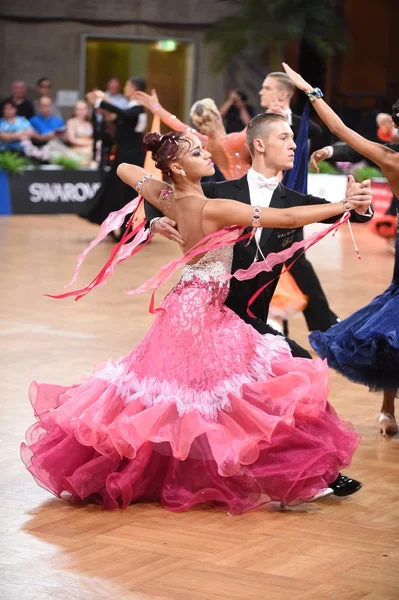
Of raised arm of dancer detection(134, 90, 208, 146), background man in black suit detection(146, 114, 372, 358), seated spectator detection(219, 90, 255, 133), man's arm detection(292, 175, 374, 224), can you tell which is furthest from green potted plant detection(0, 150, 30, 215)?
man's arm detection(292, 175, 374, 224)

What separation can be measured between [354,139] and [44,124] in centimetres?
1187

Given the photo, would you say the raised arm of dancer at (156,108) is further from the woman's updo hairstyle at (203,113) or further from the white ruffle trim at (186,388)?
the white ruffle trim at (186,388)

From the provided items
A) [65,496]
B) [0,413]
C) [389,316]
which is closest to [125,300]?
[0,413]

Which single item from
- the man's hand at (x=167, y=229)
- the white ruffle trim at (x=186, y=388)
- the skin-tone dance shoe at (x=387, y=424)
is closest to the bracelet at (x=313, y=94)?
the man's hand at (x=167, y=229)

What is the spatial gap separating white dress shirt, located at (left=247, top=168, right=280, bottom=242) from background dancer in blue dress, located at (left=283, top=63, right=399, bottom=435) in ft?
1.22

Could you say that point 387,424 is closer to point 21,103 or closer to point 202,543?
point 202,543

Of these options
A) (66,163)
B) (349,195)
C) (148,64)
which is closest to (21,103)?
(66,163)

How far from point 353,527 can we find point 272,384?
1.97 ft

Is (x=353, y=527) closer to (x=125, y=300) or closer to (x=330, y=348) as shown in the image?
(x=330, y=348)

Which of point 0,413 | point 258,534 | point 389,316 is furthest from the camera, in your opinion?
point 0,413

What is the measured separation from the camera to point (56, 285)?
9.41 m

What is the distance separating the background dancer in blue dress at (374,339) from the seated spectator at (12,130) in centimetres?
1095

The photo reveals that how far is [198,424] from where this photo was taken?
4.00 metres

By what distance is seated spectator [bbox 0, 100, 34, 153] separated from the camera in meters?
15.5
